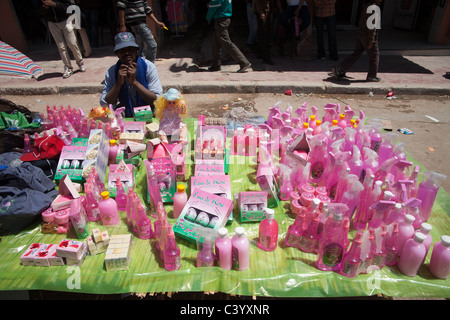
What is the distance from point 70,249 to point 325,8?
7597mm

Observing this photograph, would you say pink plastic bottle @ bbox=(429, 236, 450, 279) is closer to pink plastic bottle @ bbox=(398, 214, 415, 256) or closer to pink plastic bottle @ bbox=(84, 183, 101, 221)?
pink plastic bottle @ bbox=(398, 214, 415, 256)

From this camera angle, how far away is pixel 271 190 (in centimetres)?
237

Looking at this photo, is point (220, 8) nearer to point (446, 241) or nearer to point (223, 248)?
point (223, 248)

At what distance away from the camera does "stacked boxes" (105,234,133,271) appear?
1.92 meters

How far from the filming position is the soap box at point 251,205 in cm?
223

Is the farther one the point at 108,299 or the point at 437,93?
the point at 437,93

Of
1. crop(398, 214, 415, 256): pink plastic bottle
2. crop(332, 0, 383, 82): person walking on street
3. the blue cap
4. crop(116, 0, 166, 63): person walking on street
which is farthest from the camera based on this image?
crop(116, 0, 166, 63): person walking on street

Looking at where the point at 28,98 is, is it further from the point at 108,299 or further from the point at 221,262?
the point at 221,262

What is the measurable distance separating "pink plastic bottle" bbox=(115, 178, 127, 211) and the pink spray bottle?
2.29 metres

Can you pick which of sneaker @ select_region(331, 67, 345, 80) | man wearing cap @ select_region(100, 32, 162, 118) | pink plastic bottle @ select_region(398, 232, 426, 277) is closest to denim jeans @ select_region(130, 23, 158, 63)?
man wearing cap @ select_region(100, 32, 162, 118)

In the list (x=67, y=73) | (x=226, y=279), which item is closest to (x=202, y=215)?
(x=226, y=279)

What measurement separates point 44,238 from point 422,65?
8897 millimetres
